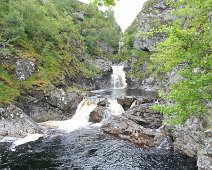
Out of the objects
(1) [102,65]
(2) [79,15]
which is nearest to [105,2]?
(1) [102,65]

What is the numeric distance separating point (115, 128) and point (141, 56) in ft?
174

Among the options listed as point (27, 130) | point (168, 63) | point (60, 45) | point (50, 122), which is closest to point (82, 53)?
point (60, 45)

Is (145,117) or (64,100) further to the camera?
(64,100)

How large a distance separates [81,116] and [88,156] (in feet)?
51.2

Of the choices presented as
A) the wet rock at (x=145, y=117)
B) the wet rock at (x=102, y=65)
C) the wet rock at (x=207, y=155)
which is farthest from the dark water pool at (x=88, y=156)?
the wet rock at (x=102, y=65)

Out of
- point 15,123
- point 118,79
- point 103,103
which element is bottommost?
point 15,123

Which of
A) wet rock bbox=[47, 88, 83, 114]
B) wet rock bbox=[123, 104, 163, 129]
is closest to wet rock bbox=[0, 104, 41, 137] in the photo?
wet rock bbox=[47, 88, 83, 114]

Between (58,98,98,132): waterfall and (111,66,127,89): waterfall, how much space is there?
99.8 feet

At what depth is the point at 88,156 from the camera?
26.1 meters

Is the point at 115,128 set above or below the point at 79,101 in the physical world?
below

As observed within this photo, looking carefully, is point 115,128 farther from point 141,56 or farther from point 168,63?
point 141,56

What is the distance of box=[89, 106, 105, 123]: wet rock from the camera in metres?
39.8

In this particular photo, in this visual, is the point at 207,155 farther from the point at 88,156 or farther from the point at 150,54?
the point at 150,54

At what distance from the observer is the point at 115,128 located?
109 feet
